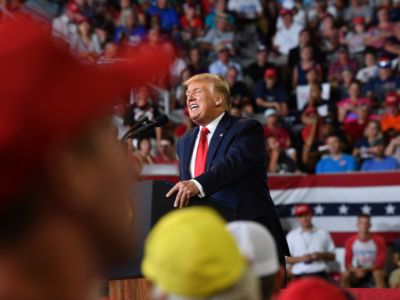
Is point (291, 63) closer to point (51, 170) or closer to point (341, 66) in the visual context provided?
point (341, 66)

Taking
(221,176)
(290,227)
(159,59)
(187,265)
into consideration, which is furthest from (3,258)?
(290,227)

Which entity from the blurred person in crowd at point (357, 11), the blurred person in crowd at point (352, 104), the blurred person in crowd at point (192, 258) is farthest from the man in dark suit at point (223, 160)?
the blurred person in crowd at point (357, 11)

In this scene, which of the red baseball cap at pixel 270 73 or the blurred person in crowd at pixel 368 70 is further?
the red baseball cap at pixel 270 73

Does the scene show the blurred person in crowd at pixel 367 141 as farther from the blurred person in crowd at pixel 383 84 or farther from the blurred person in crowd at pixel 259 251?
the blurred person in crowd at pixel 259 251

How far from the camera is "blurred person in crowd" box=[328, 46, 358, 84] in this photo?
1091 cm

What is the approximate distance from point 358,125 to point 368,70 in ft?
4.58

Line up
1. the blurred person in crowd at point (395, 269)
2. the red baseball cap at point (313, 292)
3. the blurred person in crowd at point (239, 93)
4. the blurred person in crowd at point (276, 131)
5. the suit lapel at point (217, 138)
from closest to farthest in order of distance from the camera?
the red baseball cap at point (313, 292) < the suit lapel at point (217, 138) < the blurred person in crowd at point (395, 269) < the blurred person in crowd at point (276, 131) < the blurred person in crowd at point (239, 93)

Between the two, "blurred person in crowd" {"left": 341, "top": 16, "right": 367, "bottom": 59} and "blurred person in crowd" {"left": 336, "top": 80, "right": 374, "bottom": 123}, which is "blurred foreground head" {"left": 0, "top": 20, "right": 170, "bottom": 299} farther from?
"blurred person in crowd" {"left": 341, "top": 16, "right": 367, "bottom": 59}

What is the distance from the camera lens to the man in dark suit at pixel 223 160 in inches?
151

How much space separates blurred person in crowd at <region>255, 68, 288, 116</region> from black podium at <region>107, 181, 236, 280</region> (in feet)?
22.9

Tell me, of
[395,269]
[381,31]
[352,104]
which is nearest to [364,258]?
[395,269]

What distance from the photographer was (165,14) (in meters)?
12.3

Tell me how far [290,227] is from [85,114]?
7.46 meters

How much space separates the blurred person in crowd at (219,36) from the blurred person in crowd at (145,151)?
138 inches
